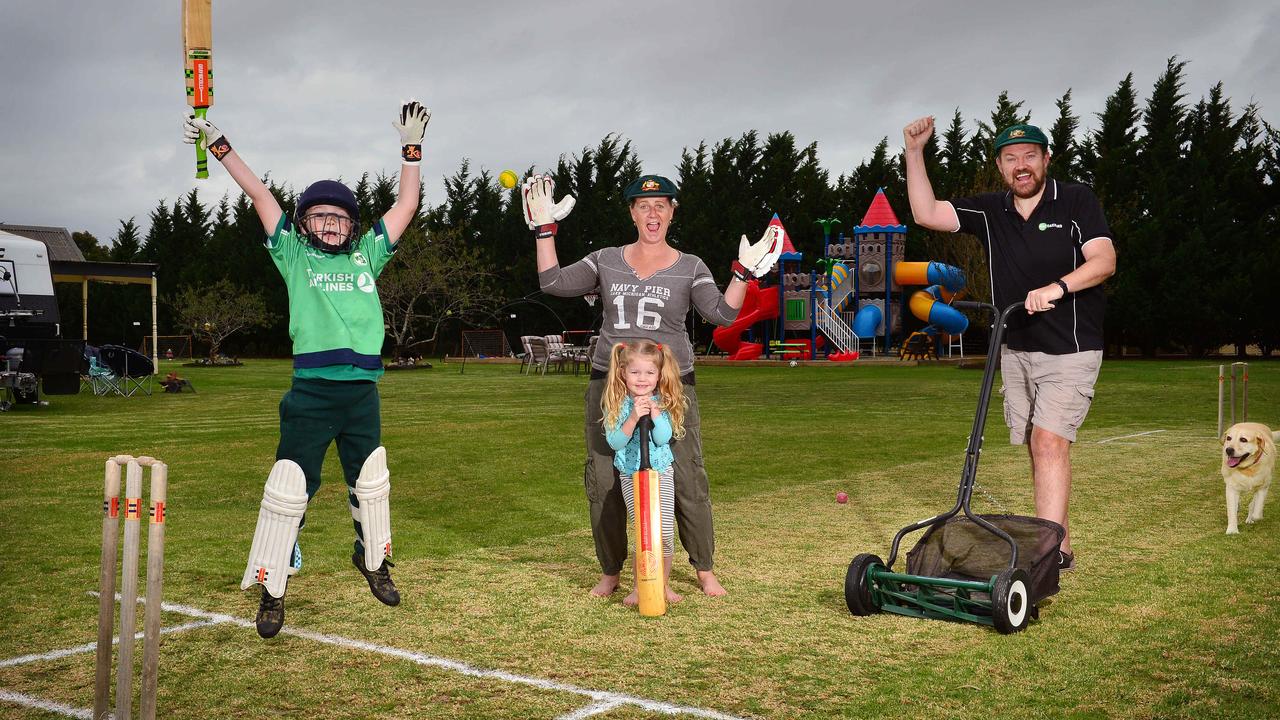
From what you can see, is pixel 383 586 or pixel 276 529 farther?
pixel 383 586

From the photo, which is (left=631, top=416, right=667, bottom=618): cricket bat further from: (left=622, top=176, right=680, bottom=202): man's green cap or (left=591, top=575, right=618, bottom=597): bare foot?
(left=622, top=176, right=680, bottom=202): man's green cap

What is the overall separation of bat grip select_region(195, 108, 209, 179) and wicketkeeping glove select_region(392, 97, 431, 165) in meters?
0.88

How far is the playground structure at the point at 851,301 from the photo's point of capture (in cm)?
3966

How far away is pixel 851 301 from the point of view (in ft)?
137

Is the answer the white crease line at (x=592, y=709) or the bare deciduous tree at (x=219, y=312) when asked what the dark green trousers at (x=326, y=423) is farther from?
the bare deciduous tree at (x=219, y=312)

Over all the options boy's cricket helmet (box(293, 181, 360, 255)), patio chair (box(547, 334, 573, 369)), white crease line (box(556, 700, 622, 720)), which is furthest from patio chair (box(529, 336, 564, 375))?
white crease line (box(556, 700, 622, 720))

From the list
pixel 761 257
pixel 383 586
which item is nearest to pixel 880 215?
pixel 761 257

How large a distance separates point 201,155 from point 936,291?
36545mm

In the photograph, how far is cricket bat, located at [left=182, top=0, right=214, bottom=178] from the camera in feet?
16.1

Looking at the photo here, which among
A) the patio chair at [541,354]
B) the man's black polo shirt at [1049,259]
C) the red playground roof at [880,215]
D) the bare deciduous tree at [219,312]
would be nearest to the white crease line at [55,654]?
the man's black polo shirt at [1049,259]

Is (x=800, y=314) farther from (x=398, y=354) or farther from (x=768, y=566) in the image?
(x=768, y=566)

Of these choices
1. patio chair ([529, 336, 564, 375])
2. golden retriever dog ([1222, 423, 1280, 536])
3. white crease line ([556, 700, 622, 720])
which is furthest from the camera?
patio chair ([529, 336, 564, 375])

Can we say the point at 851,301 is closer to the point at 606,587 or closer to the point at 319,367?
the point at 606,587

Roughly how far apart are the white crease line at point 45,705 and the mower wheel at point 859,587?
3.08 meters
